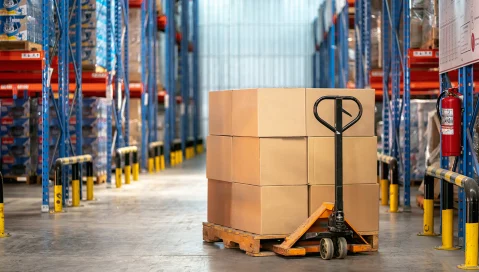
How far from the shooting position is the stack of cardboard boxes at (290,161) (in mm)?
7723

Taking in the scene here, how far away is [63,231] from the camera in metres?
9.48

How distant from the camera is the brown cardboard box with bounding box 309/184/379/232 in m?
7.90

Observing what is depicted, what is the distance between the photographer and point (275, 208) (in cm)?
771

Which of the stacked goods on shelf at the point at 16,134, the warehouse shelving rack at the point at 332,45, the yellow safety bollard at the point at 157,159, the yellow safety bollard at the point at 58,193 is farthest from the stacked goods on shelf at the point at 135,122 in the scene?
the yellow safety bollard at the point at 58,193

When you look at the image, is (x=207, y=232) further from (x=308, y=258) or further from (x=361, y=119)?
(x=361, y=119)

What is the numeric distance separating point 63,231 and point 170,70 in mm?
15818

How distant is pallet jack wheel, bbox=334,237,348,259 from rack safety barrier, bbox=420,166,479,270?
1.01 m

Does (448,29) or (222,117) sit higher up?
(448,29)

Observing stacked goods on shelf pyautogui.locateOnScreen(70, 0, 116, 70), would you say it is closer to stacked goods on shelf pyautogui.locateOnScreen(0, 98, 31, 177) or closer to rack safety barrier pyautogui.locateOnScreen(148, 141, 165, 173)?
stacked goods on shelf pyautogui.locateOnScreen(0, 98, 31, 177)

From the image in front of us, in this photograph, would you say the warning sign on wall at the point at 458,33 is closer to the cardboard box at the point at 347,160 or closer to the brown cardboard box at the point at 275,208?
the cardboard box at the point at 347,160

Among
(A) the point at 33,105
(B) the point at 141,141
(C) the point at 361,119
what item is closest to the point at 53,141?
(A) the point at 33,105

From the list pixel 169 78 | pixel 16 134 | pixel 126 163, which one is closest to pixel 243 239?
pixel 126 163

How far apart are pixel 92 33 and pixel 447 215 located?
30.2 ft

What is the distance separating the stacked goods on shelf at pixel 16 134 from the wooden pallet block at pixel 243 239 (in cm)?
897
